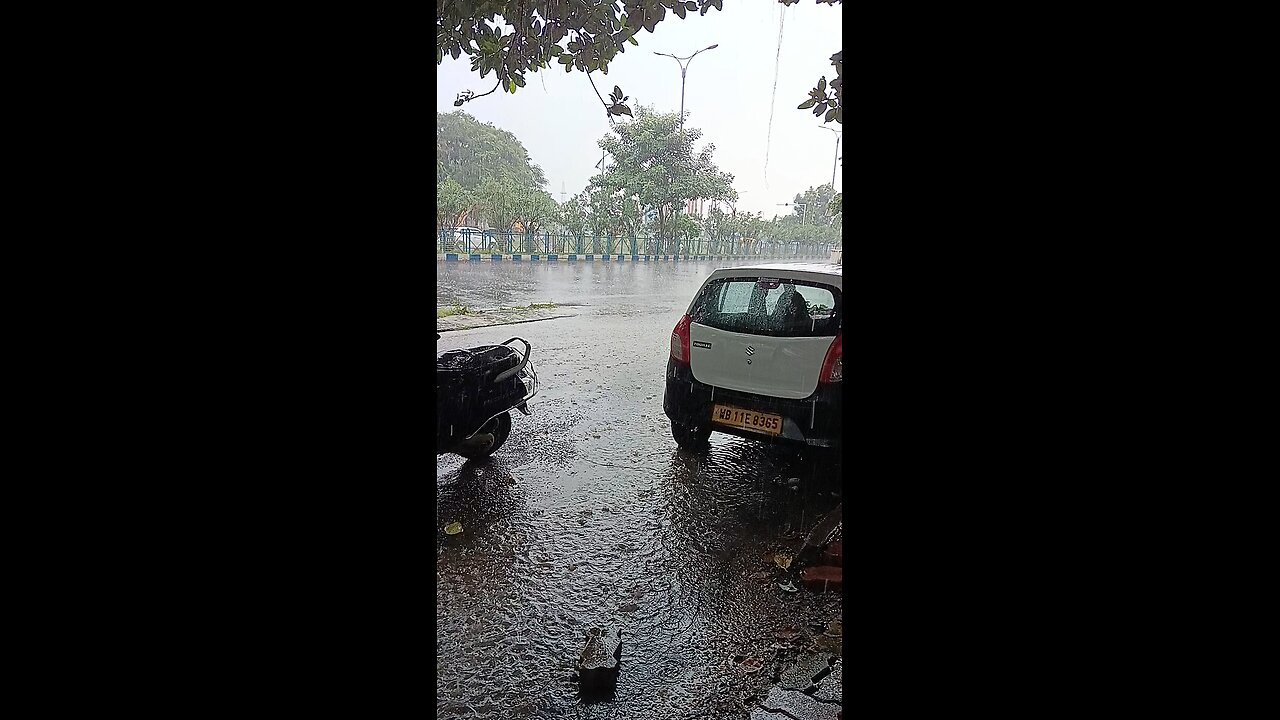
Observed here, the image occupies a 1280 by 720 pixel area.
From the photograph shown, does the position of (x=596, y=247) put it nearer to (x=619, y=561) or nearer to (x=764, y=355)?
(x=764, y=355)

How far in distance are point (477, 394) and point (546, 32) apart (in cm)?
174

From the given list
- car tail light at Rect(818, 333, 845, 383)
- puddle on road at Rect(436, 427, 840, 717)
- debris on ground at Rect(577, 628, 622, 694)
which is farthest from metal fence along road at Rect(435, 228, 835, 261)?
debris on ground at Rect(577, 628, 622, 694)

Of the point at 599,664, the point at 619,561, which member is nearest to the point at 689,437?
the point at 619,561

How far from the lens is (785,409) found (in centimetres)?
395

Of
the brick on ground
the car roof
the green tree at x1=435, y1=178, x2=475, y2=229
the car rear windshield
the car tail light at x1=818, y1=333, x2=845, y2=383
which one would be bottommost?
the brick on ground

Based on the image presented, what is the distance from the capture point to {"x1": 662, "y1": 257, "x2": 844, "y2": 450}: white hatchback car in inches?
154

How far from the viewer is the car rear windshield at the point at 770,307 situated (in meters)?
4.02

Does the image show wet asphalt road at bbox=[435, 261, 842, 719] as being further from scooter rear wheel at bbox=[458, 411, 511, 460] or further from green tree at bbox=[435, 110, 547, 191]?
green tree at bbox=[435, 110, 547, 191]

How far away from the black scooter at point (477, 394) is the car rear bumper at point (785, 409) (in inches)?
35.0

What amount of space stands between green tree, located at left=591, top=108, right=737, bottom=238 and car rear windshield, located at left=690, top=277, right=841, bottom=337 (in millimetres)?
13510

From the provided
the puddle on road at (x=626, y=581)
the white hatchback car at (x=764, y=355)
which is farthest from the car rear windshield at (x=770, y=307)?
the puddle on road at (x=626, y=581)
